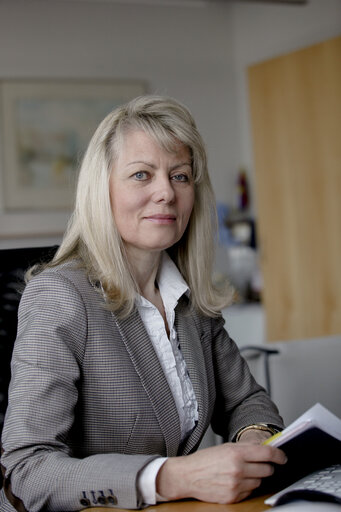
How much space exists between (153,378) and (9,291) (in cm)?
41

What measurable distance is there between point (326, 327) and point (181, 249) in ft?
8.11


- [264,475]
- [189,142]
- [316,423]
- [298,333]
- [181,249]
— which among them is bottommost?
[298,333]

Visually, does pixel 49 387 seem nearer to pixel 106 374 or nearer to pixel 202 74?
pixel 106 374

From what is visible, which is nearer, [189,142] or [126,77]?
[189,142]

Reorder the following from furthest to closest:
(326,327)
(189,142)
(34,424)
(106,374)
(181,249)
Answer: (326,327)
(181,249)
(189,142)
(106,374)
(34,424)

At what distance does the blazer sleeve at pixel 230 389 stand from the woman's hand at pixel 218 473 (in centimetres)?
47

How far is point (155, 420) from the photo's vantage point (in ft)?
4.48

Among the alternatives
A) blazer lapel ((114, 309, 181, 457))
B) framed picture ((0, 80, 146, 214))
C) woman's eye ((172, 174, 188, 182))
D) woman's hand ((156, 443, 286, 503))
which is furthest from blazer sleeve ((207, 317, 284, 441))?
framed picture ((0, 80, 146, 214))

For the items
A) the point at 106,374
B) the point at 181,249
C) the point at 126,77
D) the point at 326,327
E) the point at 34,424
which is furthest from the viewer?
the point at 126,77

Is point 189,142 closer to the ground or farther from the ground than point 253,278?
farther from the ground

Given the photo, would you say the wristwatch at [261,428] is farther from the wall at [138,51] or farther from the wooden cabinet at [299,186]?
the wall at [138,51]

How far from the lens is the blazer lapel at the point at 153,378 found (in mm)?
1367

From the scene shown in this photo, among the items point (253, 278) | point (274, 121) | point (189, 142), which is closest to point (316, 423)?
point (189, 142)

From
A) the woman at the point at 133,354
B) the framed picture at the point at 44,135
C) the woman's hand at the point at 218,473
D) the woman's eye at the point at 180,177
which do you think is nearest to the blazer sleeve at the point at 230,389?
the woman at the point at 133,354
